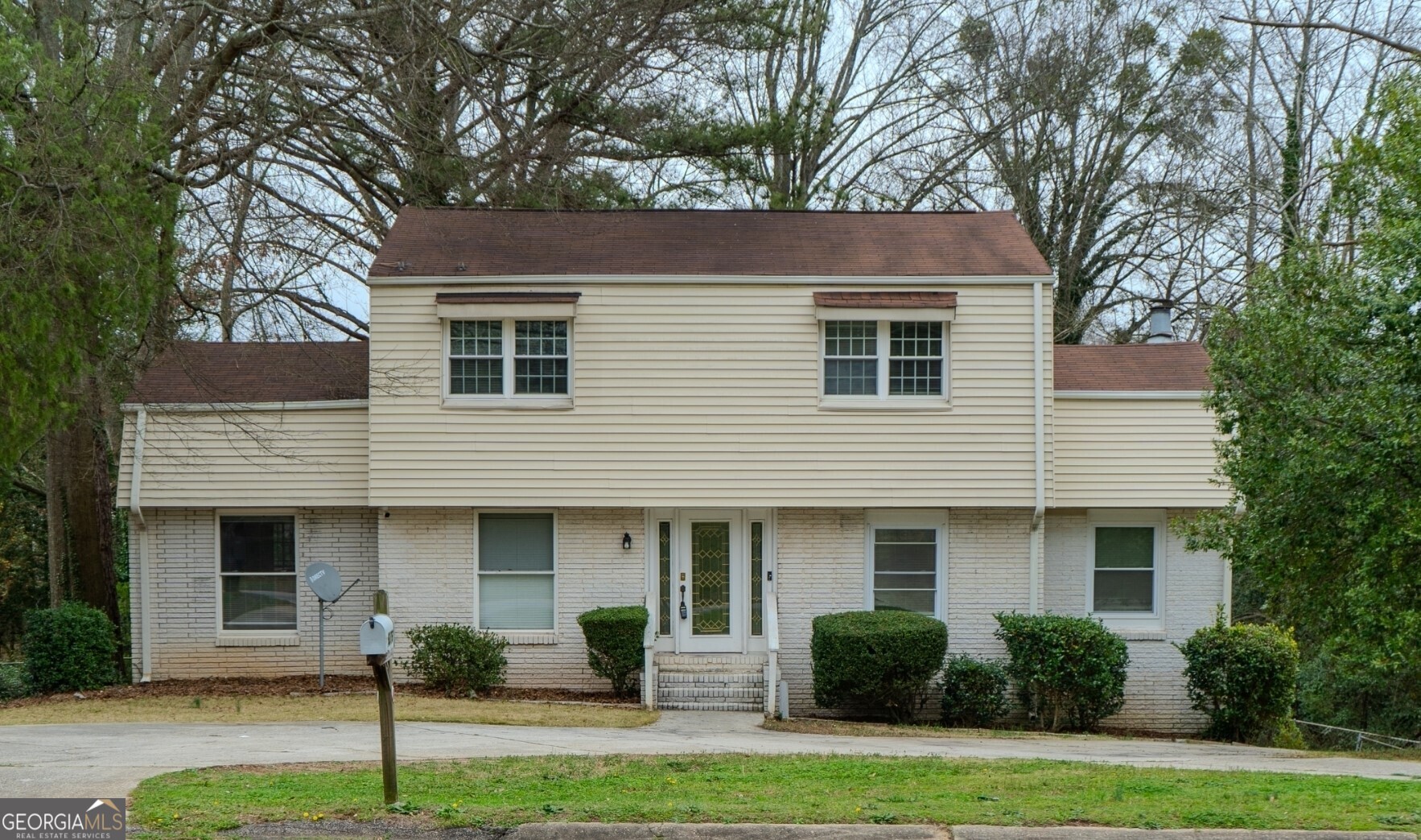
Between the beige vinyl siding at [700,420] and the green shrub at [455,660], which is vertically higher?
the beige vinyl siding at [700,420]

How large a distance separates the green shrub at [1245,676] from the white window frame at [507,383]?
9276 millimetres

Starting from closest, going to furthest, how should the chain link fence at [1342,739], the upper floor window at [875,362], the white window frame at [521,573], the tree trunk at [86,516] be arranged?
the upper floor window at [875,362] < the white window frame at [521,573] < the tree trunk at [86,516] < the chain link fence at [1342,739]

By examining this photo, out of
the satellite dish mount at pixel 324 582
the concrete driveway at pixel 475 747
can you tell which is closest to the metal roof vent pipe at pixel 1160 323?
the concrete driveway at pixel 475 747

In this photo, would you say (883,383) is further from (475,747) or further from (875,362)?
(475,747)

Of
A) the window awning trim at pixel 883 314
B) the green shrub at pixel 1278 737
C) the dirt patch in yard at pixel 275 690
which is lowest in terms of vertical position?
the green shrub at pixel 1278 737

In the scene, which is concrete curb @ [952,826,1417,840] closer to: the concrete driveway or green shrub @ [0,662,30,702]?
the concrete driveway

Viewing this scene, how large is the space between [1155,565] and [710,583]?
21.0 feet

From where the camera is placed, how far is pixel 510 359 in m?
16.9

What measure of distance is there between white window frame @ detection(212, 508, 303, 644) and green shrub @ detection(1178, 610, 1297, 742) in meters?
12.5

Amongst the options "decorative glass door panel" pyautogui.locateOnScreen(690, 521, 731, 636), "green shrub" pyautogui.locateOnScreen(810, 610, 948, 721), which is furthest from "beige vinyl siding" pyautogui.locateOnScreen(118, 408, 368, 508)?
"green shrub" pyautogui.locateOnScreen(810, 610, 948, 721)

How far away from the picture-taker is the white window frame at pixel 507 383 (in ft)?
55.3

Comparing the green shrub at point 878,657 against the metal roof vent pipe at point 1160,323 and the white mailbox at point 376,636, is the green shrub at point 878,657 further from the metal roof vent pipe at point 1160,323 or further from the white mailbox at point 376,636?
the white mailbox at point 376,636

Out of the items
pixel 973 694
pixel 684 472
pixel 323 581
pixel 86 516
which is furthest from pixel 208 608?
pixel 973 694

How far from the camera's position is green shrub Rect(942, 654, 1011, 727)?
16.3 metres
